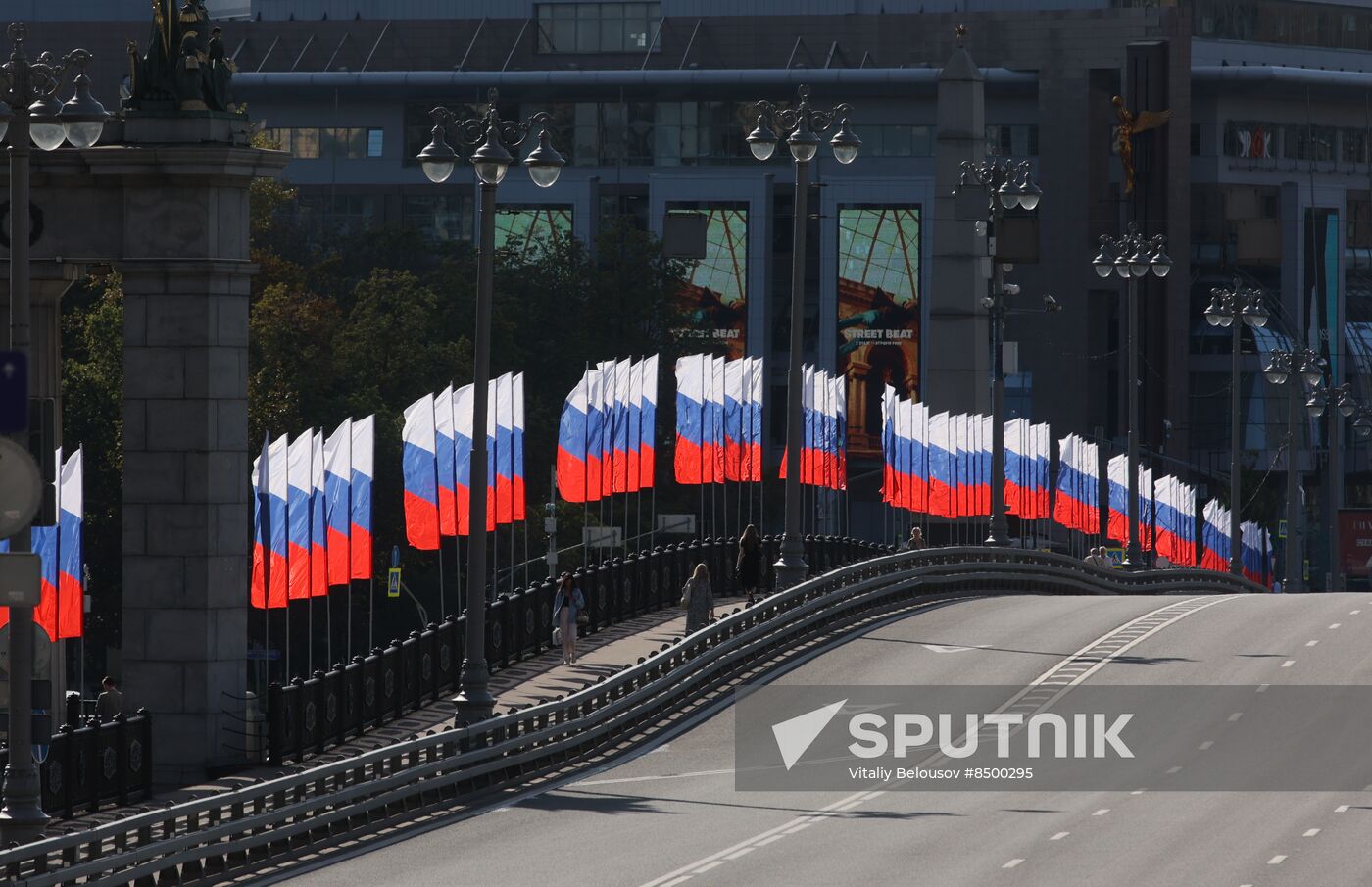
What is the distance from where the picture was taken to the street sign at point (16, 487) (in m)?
19.4

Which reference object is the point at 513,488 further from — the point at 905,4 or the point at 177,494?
the point at 905,4

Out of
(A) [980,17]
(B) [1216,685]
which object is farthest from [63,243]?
(A) [980,17]

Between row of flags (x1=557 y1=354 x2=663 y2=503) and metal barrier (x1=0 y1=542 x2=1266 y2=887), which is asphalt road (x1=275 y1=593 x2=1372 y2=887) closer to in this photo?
metal barrier (x1=0 y1=542 x2=1266 y2=887)

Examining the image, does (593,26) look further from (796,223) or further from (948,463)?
(796,223)

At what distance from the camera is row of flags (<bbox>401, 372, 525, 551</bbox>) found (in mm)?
41750

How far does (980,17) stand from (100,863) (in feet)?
390

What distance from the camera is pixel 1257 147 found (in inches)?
5719

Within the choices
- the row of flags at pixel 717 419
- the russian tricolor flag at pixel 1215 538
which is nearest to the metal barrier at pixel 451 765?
the row of flags at pixel 717 419

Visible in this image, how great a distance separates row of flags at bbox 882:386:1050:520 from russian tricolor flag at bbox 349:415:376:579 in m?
25.3

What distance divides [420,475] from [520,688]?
573 cm

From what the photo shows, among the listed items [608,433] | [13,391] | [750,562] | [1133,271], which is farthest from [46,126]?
[1133,271]

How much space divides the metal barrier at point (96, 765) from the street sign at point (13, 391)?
24.7 ft

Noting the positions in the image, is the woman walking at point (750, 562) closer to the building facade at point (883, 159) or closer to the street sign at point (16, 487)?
the street sign at point (16, 487)

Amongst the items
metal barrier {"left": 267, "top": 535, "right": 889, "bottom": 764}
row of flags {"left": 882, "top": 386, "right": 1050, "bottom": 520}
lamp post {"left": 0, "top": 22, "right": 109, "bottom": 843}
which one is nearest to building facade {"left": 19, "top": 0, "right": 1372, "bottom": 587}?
row of flags {"left": 882, "top": 386, "right": 1050, "bottom": 520}
